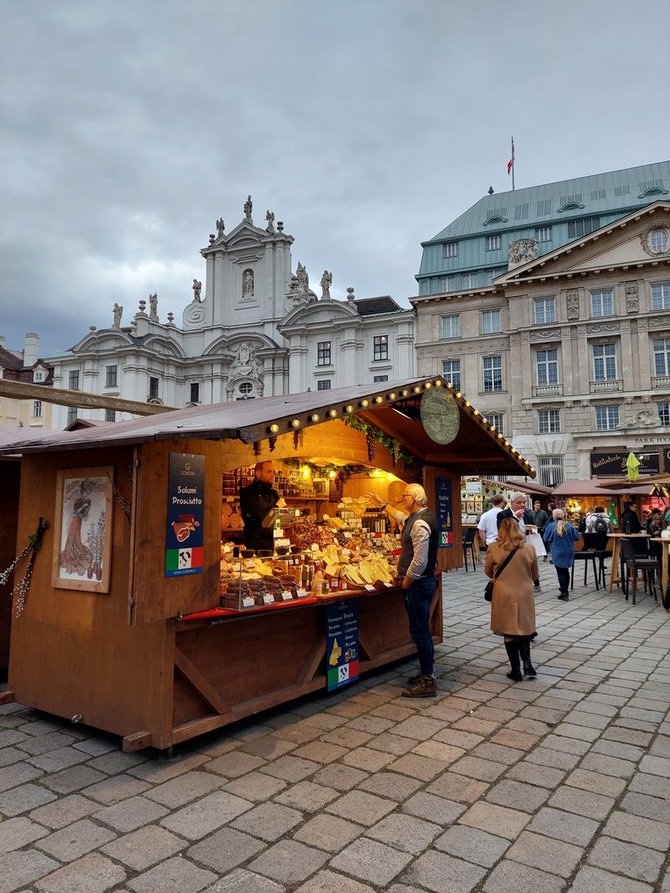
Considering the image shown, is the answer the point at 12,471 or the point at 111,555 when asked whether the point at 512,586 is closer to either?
the point at 111,555

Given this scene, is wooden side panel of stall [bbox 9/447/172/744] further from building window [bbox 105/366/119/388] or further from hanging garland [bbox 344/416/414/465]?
building window [bbox 105/366/119/388]

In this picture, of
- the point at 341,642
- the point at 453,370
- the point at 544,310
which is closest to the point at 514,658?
the point at 341,642

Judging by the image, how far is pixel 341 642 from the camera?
584 cm

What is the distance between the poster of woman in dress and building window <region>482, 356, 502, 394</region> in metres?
32.3

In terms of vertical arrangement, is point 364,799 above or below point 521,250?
below

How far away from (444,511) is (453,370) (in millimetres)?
29744

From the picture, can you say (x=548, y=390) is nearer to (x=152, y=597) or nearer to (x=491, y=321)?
(x=491, y=321)

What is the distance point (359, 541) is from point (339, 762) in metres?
2.95

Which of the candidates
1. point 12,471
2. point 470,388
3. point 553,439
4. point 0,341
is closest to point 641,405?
point 553,439

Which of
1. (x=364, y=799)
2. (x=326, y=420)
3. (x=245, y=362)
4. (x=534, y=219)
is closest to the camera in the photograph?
(x=364, y=799)

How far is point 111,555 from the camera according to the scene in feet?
14.9

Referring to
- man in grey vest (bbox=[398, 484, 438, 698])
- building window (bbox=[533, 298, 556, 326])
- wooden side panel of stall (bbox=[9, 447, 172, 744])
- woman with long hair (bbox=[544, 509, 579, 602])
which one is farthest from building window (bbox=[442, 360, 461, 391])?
wooden side panel of stall (bbox=[9, 447, 172, 744])

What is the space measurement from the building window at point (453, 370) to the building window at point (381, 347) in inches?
155

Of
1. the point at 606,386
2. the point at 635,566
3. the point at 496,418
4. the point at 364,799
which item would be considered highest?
the point at 606,386
